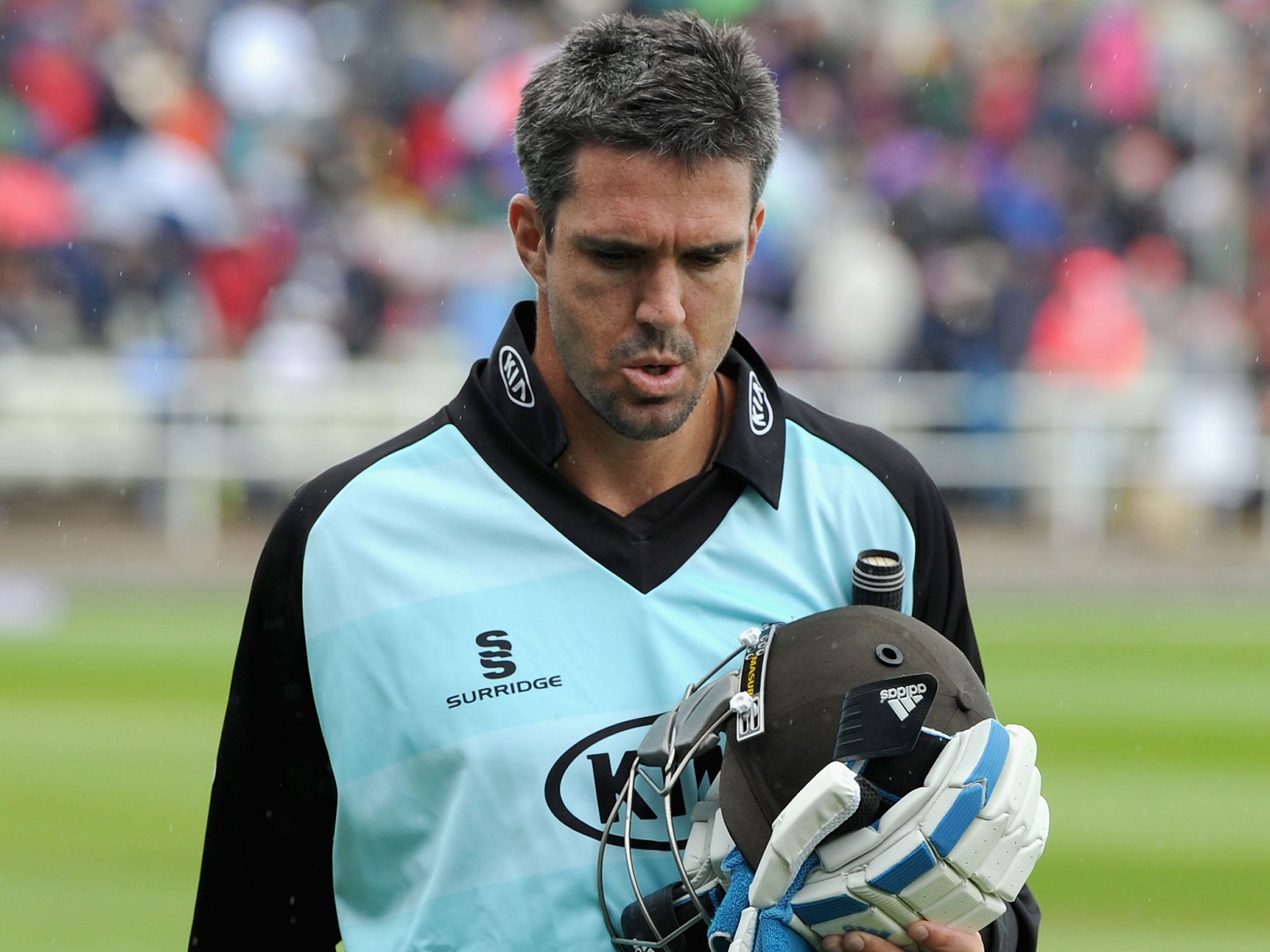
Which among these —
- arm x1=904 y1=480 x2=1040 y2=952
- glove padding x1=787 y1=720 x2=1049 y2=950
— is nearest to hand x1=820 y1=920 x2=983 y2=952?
glove padding x1=787 y1=720 x2=1049 y2=950

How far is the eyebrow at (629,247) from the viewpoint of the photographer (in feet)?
8.93

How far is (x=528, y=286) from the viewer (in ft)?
46.3

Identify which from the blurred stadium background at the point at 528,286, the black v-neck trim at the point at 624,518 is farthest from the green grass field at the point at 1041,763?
the black v-neck trim at the point at 624,518

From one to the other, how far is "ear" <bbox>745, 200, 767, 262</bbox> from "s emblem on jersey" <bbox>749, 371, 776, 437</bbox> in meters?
0.21

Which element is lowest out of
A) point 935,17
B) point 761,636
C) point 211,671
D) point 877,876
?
point 211,671

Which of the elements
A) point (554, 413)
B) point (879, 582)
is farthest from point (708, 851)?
point (554, 413)

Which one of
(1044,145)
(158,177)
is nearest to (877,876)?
(158,177)

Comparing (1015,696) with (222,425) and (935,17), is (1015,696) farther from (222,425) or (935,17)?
(935,17)

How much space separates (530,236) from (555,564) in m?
0.50

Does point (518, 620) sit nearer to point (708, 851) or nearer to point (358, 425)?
point (708, 851)

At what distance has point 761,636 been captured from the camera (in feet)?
8.59

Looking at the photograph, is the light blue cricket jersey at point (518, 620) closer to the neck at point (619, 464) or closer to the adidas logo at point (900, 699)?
the neck at point (619, 464)

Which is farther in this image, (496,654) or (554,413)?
(554,413)

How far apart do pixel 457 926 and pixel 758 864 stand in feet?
1.47
